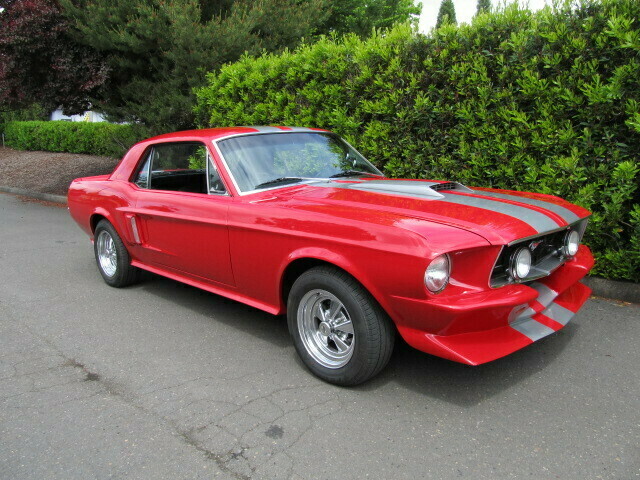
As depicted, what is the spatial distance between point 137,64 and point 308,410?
8.87 m

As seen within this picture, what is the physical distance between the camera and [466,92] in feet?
17.1

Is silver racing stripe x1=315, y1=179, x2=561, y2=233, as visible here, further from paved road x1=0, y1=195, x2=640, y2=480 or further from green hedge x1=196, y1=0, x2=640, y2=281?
green hedge x1=196, y1=0, x2=640, y2=281

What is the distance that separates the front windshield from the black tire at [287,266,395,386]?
99 cm

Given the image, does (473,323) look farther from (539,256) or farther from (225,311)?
(225,311)

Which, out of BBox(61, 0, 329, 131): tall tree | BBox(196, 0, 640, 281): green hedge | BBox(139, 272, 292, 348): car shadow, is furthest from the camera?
BBox(61, 0, 329, 131): tall tree

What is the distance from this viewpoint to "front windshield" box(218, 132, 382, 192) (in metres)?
3.73

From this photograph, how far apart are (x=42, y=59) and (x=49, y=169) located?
21.8 ft

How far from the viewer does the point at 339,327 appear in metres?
3.06

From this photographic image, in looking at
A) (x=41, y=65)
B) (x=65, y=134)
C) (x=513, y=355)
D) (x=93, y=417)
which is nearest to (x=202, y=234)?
(x=93, y=417)

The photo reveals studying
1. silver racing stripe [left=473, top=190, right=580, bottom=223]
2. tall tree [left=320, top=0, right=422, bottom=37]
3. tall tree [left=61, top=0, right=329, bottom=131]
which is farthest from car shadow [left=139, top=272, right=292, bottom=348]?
tall tree [left=320, top=0, right=422, bottom=37]

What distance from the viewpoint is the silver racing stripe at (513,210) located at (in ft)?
9.66

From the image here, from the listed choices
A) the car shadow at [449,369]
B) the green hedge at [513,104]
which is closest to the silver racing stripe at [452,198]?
the car shadow at [449,369]

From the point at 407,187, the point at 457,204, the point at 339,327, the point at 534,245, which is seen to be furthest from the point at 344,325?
the point at 534,245

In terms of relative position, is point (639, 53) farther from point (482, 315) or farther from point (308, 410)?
point (308, 410)
